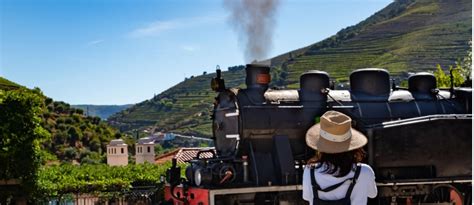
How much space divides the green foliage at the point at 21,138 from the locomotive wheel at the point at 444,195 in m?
10.9

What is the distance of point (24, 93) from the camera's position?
1842 cm

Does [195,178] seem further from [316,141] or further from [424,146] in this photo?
[316,141]

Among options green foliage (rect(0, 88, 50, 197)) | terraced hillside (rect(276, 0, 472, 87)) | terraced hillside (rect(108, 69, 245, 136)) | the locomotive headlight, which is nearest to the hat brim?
the locomotive headlight

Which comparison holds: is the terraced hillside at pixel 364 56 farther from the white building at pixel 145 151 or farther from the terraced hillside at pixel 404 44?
the white building at pixel 145 151

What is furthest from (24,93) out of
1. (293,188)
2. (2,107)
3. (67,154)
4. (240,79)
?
(240,79)

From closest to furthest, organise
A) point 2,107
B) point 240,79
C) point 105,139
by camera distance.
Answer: point 2,107
point 105,139
point 240,79

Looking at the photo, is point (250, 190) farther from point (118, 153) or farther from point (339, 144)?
point (118, 153)

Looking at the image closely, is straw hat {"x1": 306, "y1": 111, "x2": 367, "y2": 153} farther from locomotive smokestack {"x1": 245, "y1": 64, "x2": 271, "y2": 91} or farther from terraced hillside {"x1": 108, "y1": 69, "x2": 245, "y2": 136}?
terraced hillside {"x1": 108, "y1": 69, "x2": 245, "y2": 136}

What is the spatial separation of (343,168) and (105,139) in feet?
224

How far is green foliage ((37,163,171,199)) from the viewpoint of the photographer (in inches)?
712

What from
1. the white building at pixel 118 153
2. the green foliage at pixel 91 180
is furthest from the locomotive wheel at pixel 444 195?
the white building at pixel 118 153

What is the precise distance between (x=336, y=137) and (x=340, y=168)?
8.5 inches

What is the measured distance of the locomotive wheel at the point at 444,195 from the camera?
11.2 metres

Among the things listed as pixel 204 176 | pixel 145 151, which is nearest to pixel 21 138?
pixel 204 176
